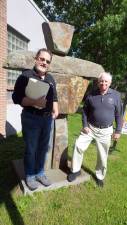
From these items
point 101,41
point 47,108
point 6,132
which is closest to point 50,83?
point 47,108

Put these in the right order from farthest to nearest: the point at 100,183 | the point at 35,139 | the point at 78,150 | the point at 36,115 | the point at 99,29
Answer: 1. the point at 99,29
2. the point at 100,183
3. the point at 78,150
4. the point at 35,139
5. the point at 36,115

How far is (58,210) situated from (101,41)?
16.0 meters

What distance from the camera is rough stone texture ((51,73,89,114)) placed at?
4844 mm

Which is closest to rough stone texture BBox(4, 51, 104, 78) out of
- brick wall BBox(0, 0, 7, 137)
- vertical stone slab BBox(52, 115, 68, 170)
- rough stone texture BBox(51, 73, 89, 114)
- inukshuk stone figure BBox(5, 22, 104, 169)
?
inukshuk stone figure BBox(5, 22, 104, 169)

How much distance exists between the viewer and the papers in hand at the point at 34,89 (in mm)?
3762

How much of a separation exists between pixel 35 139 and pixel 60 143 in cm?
111

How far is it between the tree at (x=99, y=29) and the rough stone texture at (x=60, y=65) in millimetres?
13401

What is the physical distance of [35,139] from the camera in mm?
4223

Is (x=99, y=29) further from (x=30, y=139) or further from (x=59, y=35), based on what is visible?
(x=30, y=139)

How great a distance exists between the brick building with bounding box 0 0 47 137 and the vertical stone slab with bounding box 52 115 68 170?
3052 mm

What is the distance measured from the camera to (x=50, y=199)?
4465 mm

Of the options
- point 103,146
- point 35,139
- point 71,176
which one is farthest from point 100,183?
point 35,139

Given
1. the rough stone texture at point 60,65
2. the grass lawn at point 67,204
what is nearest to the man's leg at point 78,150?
the grass lawn at point 67,204

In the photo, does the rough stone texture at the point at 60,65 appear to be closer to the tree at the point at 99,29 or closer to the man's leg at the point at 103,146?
the man's leg at the point at 103,146
